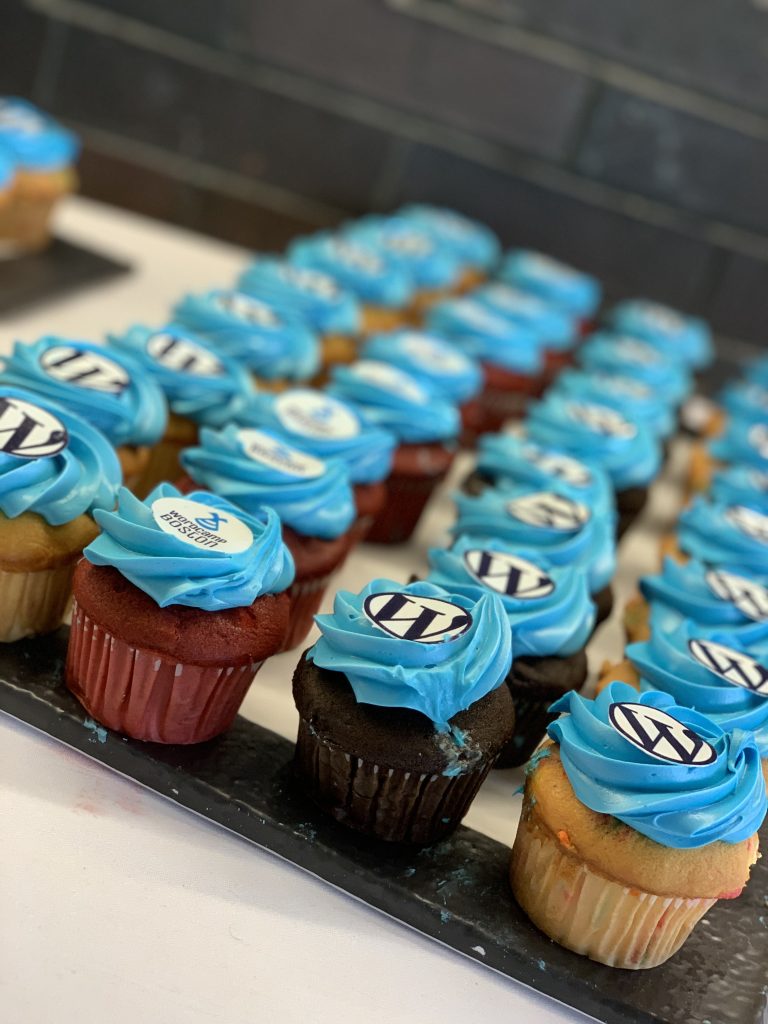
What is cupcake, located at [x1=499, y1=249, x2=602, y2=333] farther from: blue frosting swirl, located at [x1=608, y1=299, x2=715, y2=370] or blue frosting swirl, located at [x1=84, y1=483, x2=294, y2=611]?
blue frosting swirl, located at [x1=84, y1=483, x2=294, y2=611]

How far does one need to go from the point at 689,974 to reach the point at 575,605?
676mm

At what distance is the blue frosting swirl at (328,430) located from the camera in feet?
8.65

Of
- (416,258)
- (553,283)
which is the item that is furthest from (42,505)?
(553,283)

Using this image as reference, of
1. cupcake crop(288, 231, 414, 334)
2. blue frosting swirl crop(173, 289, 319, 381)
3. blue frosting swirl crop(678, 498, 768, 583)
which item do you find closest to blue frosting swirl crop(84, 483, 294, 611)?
blue frosting swirl crop(173, 289, 319, 381)

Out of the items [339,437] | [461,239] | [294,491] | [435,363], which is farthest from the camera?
[461,239]

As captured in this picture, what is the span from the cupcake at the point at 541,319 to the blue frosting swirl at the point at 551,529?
5.25 ft

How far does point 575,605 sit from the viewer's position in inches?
90.5

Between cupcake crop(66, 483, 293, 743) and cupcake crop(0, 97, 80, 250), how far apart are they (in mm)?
2387

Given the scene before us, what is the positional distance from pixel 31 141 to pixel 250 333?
154 centimetres

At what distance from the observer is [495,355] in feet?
12.8

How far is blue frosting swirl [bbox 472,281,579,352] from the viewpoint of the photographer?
4.28 m

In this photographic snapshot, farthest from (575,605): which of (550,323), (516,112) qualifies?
(516,112)

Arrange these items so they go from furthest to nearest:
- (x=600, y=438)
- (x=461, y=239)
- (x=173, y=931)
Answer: (x=461, y=239), (x=600, y=438), (x=173, y=931)

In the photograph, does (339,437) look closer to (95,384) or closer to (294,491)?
(294,491)
